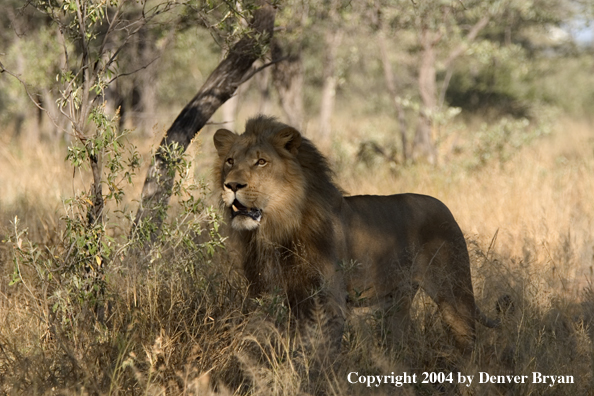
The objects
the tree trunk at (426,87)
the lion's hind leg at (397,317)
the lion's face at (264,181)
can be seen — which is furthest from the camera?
the tree trunk at (426,87)

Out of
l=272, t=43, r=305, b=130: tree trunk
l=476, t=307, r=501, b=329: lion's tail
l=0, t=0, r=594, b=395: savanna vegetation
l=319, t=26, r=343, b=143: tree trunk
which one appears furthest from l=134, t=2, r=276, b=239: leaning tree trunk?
l=319, t=26, r=343, b=143: tree trunk

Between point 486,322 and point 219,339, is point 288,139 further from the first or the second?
point 486,322

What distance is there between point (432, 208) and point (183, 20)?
2.59 m

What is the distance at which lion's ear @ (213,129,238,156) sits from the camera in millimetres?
3713

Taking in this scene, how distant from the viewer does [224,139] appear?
375 centimetres

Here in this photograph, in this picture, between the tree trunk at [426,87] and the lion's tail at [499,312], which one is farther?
the tree trunk at [426,87]

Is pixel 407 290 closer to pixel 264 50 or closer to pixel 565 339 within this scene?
pixel 565 339

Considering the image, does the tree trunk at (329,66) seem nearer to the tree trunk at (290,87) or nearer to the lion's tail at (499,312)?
the tree trunk at (290,87)

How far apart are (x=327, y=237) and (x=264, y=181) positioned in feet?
1.57

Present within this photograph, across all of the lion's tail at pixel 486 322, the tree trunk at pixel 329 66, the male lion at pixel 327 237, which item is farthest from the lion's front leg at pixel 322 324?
the tree trunk at pixel 329 66

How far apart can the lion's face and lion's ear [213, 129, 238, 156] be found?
0.07 m

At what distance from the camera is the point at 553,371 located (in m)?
3.34

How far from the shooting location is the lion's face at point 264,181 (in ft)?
11.1

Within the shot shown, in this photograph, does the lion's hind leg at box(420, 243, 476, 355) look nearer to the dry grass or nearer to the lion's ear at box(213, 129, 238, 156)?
the dry grass
